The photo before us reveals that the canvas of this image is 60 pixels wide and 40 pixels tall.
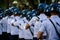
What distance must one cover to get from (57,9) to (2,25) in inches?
386

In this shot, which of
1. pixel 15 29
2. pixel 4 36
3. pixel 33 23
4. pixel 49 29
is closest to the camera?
pixel 49 29

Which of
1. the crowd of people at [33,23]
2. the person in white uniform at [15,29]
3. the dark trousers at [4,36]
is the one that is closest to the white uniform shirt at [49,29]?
the crowd of people at [33,23]

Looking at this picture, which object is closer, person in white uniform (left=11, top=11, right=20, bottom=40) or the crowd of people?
the crowd of people

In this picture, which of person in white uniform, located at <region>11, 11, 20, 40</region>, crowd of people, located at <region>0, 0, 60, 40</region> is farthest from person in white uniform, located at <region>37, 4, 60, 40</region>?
person in white uniform, located at <region>11, 11, 20, 40</region>

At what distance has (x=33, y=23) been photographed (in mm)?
15305

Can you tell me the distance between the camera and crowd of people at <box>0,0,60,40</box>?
38.3ft

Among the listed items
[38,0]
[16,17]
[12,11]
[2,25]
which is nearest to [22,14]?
[16,17]

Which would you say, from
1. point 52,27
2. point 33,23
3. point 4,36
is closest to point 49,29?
point 52,27

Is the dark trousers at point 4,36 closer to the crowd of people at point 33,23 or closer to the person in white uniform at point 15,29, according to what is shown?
the crowd of people at point 33,23

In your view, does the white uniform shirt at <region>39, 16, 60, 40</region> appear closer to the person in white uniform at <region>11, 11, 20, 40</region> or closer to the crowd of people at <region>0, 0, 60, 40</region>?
the crowd of people at <region>0, 0, 60, 40</region>

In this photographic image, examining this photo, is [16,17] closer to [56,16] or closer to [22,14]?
[22,14]

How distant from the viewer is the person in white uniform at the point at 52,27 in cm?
1155

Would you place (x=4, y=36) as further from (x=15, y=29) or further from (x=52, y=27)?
(x=52, y=27)

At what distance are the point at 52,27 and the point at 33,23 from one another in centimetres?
371
